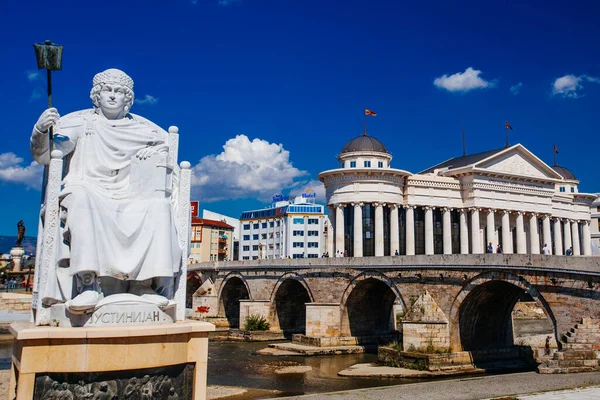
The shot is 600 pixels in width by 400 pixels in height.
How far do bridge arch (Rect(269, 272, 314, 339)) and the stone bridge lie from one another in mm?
64

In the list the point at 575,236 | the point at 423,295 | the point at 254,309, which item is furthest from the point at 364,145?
the point at 575,236

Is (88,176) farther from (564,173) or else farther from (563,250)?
(564,173)

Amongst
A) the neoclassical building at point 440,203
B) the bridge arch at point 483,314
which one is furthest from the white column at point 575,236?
the bridge arch at point 483,314

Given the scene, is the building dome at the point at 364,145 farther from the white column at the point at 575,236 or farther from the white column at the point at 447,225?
the white column at the point at 575,236

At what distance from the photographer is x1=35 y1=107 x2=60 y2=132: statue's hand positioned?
6805 mm

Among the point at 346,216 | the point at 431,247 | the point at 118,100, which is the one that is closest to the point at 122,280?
the point at 118,100

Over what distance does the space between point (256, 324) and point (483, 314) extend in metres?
15.1

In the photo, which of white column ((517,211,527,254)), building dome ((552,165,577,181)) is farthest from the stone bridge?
building dome ((552,165,577,181))

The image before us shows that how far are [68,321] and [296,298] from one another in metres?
30.6

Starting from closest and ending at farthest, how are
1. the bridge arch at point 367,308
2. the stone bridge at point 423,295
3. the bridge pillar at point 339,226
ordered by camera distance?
the stone bridge at point 423,295
the bridge arch at point 367,308
the bridge pillar at point 339,226

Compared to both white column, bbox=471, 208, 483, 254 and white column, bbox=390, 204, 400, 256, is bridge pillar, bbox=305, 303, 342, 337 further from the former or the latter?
white column, bbox=471, 208, 483, 254

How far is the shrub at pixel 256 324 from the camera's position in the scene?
34719mm

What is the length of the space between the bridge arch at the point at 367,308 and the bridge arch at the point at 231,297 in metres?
12.0

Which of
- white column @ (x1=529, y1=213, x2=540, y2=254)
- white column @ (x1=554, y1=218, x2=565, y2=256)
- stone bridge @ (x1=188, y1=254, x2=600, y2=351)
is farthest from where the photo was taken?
white column @ (x1=554, y1=218, x2=565, y2=256)
